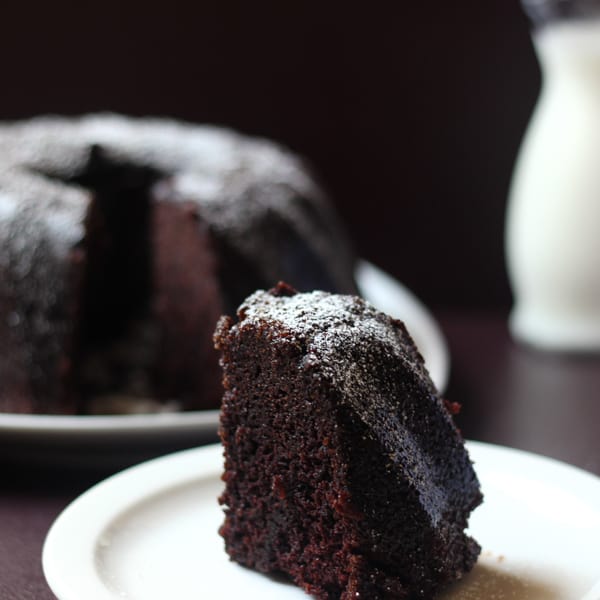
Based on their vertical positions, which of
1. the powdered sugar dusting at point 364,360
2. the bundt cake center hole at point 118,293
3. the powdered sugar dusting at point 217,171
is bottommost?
the bundt cake center hole at point 118,293

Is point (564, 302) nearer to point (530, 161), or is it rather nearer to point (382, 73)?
point (530, 161)

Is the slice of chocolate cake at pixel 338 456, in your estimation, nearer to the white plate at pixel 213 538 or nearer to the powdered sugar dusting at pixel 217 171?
the white plate at pixel 213 538

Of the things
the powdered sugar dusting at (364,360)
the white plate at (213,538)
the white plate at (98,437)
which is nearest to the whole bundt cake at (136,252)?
the white plate at (98,437)

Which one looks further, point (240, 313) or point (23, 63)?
point (23, 63)

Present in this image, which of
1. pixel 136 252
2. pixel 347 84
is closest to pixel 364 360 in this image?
pixel 136 252

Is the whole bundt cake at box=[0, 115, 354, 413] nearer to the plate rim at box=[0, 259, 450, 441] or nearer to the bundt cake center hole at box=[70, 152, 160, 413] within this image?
the bundt cake center hole at box=[70, 152, 160, 413]

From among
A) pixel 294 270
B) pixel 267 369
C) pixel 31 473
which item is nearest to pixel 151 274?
pixel 294 270
